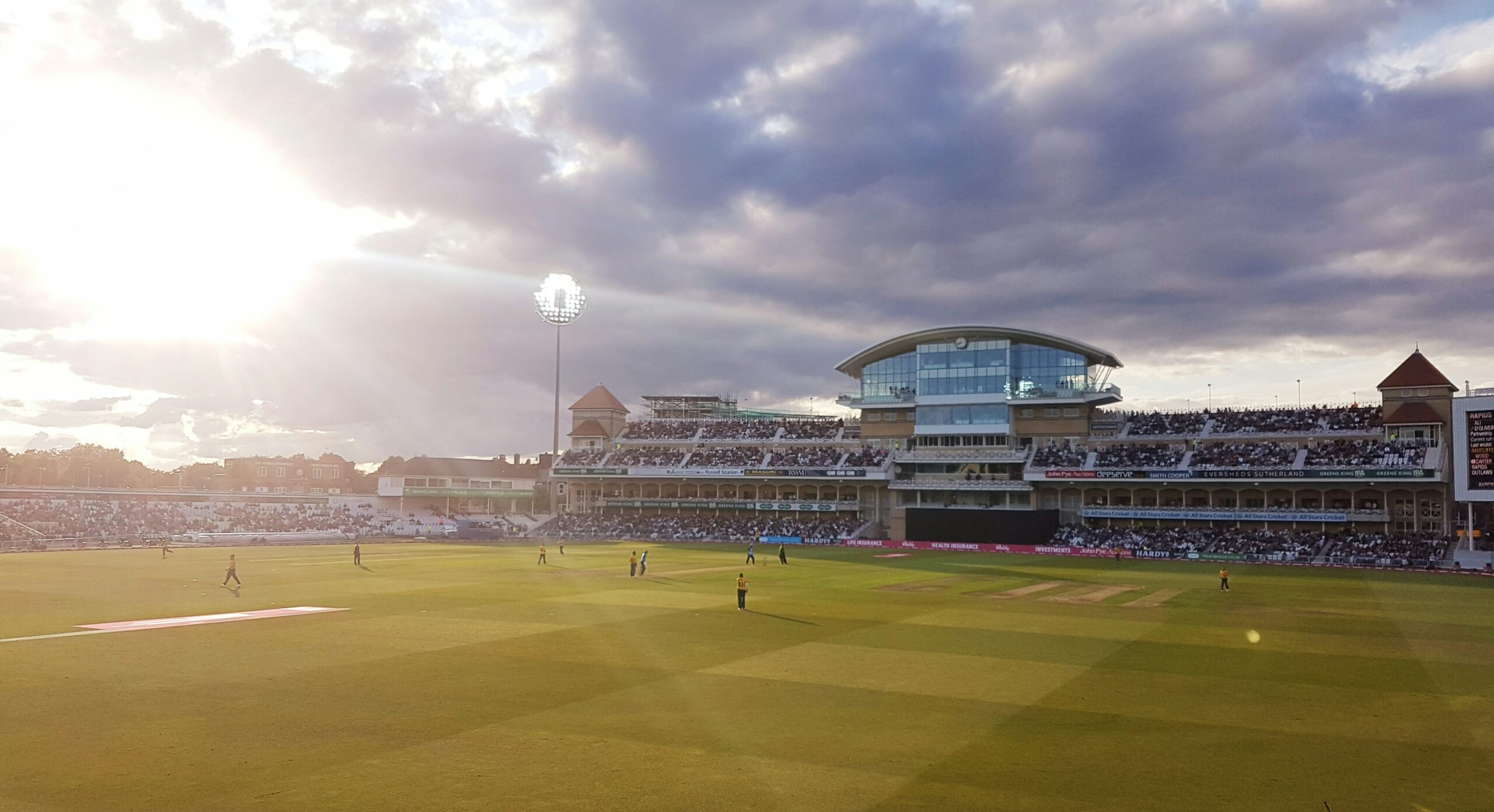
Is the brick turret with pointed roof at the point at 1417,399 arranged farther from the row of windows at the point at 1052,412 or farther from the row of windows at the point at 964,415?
the row of windows at the point at 964,415

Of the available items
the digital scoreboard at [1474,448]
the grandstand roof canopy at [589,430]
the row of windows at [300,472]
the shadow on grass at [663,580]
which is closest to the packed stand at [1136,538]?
the digital scoreboard at [1474,448]

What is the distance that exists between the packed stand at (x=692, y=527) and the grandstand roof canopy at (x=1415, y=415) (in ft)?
143

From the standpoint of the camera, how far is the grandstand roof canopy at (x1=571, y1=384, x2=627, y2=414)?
108 metres

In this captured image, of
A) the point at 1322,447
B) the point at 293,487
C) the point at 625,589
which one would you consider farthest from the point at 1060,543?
the point at 293,487

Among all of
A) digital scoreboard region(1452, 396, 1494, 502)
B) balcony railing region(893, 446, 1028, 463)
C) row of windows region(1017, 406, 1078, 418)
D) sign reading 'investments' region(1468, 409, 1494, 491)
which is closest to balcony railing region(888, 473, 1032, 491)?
balcony railing region(893, 446, 1028, 463)

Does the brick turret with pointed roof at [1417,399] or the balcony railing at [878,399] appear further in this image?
the balcony railing at [878,399]

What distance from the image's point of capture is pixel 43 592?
34.0 m

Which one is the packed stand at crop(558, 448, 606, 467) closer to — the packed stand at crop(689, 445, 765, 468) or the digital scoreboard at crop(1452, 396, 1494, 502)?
the packed stand at crop(689, 445, 765, 468)

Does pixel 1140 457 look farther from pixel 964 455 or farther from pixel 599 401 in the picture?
pixel 599 401

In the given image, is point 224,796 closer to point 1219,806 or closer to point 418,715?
point 418,715

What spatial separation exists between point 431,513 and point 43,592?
7156 cm

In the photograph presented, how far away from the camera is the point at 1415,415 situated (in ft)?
222

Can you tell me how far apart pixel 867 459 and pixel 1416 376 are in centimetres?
4353

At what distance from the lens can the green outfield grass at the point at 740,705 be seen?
1207 centimetres
